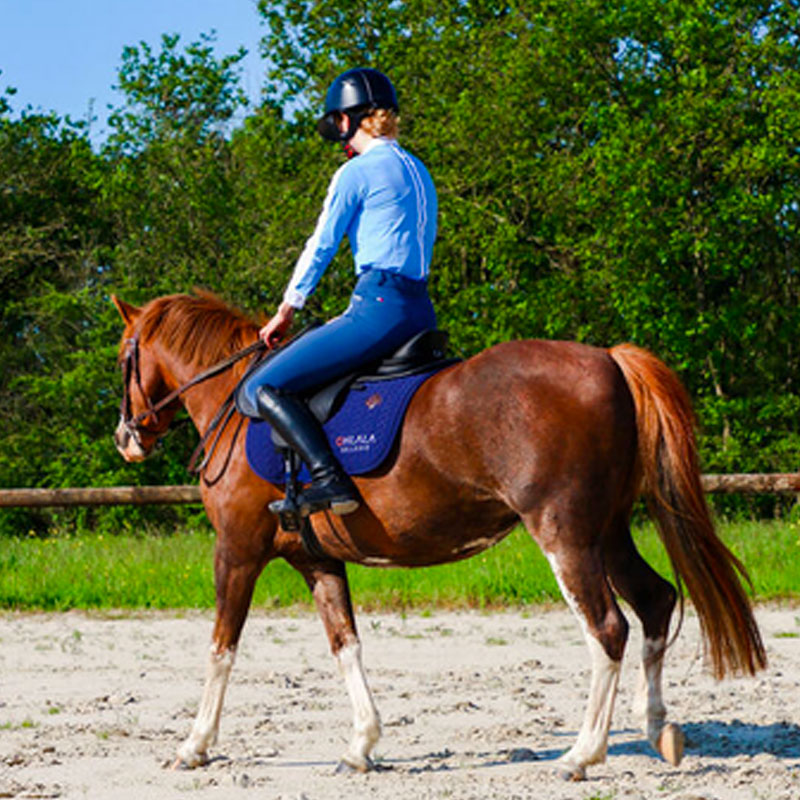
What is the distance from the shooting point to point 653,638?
5.76 meters

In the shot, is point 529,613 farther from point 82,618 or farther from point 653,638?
point 653,638

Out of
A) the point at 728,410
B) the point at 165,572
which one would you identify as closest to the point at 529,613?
the point at 165,572

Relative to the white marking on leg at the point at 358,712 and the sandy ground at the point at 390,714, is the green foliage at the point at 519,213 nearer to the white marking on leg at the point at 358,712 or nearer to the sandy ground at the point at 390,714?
the sandy ground at the point at 390,714

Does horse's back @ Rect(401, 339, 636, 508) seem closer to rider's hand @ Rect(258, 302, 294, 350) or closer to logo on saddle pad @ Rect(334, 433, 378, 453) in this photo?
logo on saddle pad @ Rect(334, 433, 378, 453)

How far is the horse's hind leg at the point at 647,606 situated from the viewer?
18.7ft

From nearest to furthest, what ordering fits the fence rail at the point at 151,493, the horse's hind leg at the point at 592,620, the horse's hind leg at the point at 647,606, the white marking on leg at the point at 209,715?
the horse's hind leg at the point at 592,620 < the horse's hind leg at the point at 647,606 < the white marking on leg at the point at 209,715 < the fence rail at the point at 151,493

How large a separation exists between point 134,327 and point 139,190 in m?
27.9

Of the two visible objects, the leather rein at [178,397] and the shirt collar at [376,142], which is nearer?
the shirt collar at [376,142]

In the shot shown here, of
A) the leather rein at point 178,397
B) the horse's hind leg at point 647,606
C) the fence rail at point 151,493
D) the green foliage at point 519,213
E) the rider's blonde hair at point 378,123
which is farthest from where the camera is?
the green foliage at point 519,213

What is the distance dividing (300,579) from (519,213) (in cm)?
1810

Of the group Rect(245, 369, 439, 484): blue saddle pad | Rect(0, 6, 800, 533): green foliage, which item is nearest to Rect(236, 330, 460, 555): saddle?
Rect(245, 369, 439, 484): blue saddle pad

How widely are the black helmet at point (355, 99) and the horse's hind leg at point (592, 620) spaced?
6.54ft

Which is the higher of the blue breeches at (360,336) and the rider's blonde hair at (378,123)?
the rider's blonde hair at (378,123)

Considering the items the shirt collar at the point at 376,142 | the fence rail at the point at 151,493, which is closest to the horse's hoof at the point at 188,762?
the shirt collar at the point at 376,142
